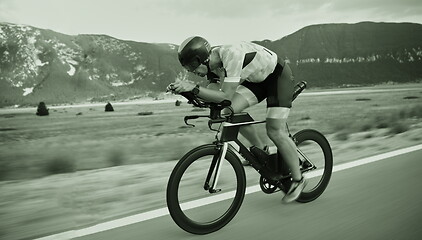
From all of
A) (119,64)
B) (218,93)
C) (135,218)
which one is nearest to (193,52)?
(218,93)

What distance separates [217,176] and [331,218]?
103cm

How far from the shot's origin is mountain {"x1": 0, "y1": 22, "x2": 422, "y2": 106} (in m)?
58.3

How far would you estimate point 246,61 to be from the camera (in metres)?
3.71

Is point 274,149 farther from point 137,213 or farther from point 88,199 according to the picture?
point 88,199

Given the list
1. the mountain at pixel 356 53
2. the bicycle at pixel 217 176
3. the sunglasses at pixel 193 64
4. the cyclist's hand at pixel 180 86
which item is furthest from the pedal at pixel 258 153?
the mountain at pixel 356 53

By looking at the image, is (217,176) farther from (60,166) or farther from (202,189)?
(60,166)

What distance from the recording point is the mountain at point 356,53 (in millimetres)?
93125

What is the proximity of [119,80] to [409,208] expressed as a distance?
6776 centimetres

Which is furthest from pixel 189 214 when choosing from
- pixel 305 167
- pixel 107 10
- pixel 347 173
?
pixel 107 10

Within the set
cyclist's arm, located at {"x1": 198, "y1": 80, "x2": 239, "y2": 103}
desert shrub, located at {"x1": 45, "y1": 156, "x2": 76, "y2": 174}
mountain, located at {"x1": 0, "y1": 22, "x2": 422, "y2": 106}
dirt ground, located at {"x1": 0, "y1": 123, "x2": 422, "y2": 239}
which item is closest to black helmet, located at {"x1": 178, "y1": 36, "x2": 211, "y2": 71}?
cyclist's arm, located at {"x1": 198, "y1": 80, "x2": 239, "y2": 103}

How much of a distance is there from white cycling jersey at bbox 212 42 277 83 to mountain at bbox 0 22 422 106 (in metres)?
37.1

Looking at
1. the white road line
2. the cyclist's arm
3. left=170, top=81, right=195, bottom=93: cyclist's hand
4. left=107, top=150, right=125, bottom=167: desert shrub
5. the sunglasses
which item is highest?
the sunglasses

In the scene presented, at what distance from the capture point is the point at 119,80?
2744 inches

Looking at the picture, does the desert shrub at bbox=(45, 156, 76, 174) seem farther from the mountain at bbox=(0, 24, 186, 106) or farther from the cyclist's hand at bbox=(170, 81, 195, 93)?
the mountain at bbox=(0, 24, 186, 106)
